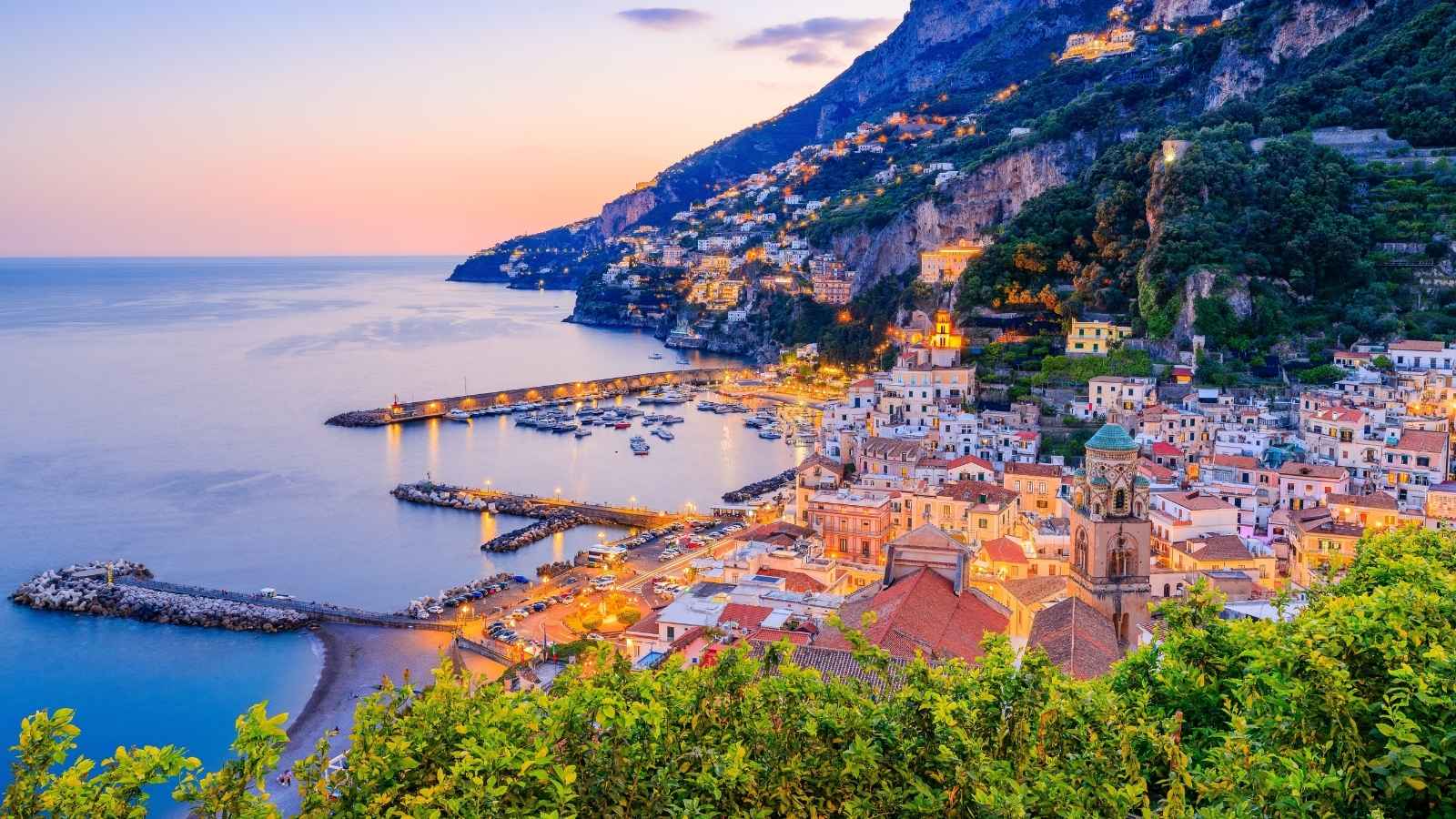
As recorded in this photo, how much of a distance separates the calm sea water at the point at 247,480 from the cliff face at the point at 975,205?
59.9 feet

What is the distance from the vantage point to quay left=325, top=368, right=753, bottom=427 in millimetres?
50375

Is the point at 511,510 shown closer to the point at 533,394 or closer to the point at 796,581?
→ the point at 796,581

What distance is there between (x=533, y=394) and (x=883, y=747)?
5401 centimetres

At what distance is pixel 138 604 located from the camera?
24047 mm

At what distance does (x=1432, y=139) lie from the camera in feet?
123

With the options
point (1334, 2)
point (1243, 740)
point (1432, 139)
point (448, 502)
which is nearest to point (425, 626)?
point (448, 502)

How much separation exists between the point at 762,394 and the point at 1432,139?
33.0 m

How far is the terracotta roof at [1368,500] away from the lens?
21625mm

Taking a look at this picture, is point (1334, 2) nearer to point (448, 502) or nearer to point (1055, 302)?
point (1055, 302)

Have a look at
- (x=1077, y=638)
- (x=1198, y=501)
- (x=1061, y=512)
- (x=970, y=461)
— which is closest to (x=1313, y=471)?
(x=1198, y=501)

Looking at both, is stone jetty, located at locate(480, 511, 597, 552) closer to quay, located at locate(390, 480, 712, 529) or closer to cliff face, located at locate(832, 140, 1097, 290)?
quay, located at locate(390, 480, 712, 529)

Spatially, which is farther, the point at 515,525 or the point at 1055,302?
the point at 1055,302

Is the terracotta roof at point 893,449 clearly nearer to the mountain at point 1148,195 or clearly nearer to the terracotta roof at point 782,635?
the mountain at point 1148,195

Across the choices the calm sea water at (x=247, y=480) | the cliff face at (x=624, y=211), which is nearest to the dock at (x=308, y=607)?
the calm sea water at (x=247, y=480)
